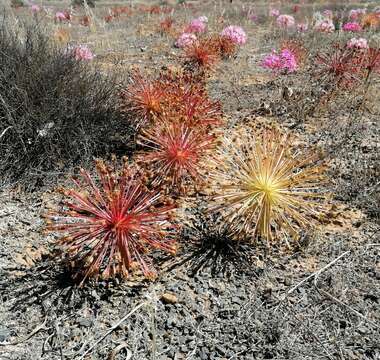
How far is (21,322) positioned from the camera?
227 centimetres

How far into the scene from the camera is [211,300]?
2396 mm

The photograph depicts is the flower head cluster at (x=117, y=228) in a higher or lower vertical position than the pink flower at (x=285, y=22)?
higher

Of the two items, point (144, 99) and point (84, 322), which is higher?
point (144, 99)

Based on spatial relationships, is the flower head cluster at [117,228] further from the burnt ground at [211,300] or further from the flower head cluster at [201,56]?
the flower head cluster at [201,56]

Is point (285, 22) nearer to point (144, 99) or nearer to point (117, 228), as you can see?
point (144, 99)

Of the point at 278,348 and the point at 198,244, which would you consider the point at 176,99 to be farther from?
the point at 278,348

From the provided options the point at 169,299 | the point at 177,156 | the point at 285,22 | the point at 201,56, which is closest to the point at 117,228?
the point at 169,299

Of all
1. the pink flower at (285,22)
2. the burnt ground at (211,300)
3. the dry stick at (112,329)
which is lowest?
the pink flower at (285,22)

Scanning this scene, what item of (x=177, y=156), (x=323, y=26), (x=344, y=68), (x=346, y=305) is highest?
(x=177, y=156)

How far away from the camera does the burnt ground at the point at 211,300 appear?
2135 millimetres

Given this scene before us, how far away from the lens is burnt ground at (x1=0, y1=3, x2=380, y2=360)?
2.13 meters

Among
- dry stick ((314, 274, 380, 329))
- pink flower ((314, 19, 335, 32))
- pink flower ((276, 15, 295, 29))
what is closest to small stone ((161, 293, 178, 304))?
dry stick ((314, 274, 380, 329))

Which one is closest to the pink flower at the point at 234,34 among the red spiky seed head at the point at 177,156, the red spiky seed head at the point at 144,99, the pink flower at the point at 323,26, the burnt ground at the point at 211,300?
the pink flower at the point at 323,26

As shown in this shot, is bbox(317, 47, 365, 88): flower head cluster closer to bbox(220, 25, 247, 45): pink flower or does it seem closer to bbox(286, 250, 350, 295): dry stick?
bbox(220, 25, 247, 45): pink flower
